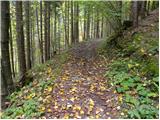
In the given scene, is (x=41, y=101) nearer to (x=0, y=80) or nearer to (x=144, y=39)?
(x=0, y=80)

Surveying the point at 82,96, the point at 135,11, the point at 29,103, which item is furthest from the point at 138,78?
the point at 135,11

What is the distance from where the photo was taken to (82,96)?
5941 millimetres

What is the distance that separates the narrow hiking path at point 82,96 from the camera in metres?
5.21

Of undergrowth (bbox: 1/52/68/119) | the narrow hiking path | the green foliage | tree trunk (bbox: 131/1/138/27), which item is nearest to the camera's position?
the green foliage

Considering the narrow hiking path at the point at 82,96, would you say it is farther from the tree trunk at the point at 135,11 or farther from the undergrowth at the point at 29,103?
the tree trunk at the point at 135,11

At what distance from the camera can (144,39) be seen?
30.3 ft

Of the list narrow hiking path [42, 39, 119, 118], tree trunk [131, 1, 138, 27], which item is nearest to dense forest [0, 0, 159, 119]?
narrow hiking path [42, 39, 119, 118]

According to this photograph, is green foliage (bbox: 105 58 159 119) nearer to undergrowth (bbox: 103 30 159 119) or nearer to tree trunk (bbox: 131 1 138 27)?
undergrowth (bbox: 103 30 159 119)

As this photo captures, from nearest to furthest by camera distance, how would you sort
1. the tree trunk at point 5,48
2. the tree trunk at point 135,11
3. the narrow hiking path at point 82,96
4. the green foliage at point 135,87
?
1. the green foliage at point 135,87
2. the narrow hiking path at point 82,96
3. the tree trunk at point 5,48
4. the tree trunk at point 135,11

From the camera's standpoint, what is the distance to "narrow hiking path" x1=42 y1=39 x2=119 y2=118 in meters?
5.21

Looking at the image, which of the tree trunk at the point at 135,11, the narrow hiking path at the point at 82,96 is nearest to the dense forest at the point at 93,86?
the narrow hiking path at the point at 82,96

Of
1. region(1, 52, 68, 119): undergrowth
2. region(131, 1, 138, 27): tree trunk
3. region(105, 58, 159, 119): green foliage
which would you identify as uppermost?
region(131, 1, 138, 27): tree trunk

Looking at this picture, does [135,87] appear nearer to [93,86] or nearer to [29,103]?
[93,86]

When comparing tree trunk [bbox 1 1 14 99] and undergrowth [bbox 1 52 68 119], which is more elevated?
tree trunk [bbox 1 1 14 99]
